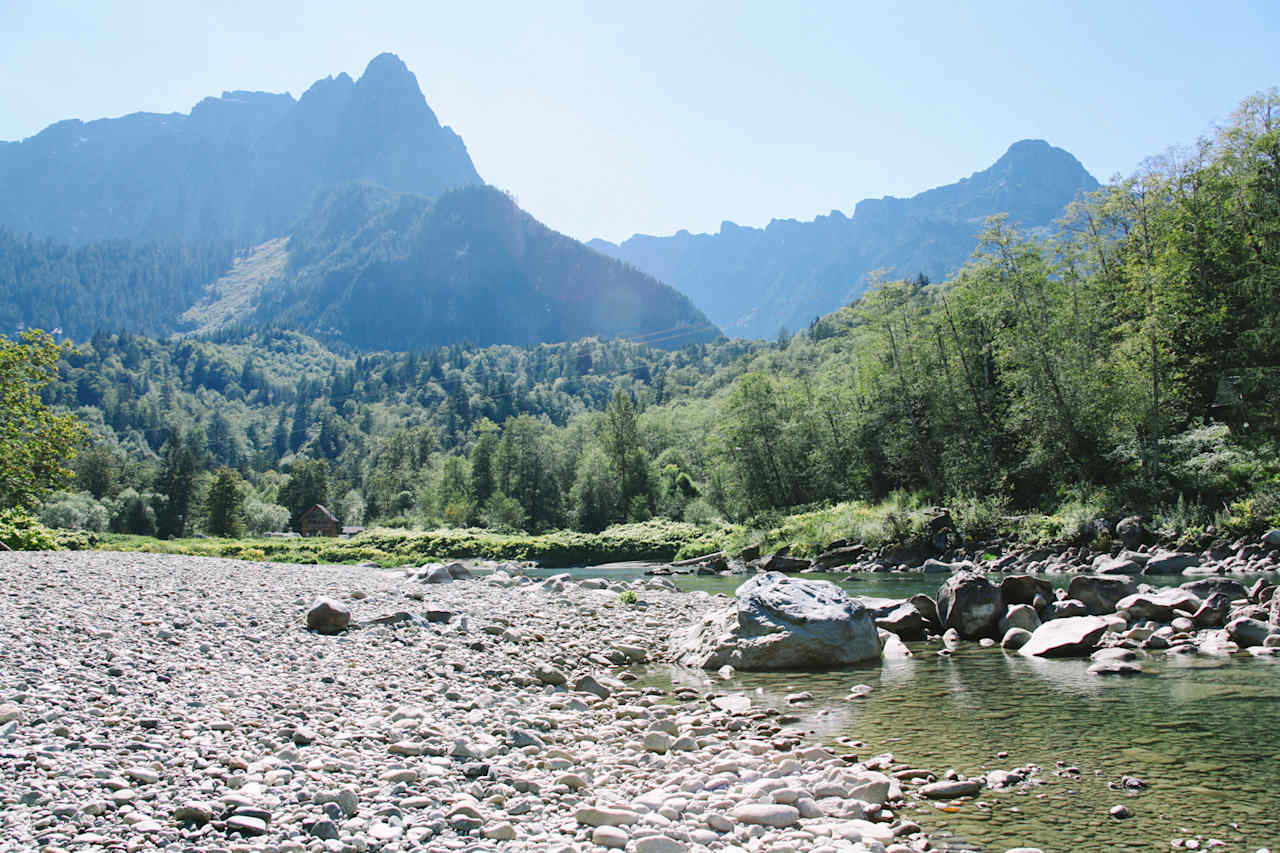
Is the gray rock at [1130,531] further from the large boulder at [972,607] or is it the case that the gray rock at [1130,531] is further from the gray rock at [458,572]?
the gray rock at [458,572]

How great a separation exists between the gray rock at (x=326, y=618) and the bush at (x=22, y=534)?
1462cm

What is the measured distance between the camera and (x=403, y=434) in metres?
142

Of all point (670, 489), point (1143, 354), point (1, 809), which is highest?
point (1143, 354)

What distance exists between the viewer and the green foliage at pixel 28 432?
88.5 feet

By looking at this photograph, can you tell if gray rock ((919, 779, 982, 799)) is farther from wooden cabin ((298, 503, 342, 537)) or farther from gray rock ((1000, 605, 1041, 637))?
wooden cabin ((298, 503, 342, 537))

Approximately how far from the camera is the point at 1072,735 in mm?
8258

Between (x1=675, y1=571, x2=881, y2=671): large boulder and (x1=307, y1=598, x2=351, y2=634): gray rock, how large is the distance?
6.36m

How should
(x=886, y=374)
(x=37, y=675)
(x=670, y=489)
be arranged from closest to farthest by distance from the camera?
(x=37, y=675), (x=886, y=374), (x=670, y=489)

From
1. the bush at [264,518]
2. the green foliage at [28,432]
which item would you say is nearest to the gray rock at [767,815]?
the green foliage at [28,432]

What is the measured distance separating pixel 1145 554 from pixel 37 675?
105 feet

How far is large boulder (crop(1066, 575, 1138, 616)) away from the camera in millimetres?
15914

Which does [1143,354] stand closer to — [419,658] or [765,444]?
[765,444]

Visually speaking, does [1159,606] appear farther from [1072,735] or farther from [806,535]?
[806,535]

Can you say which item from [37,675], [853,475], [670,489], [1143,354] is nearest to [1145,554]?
[1143,354]
